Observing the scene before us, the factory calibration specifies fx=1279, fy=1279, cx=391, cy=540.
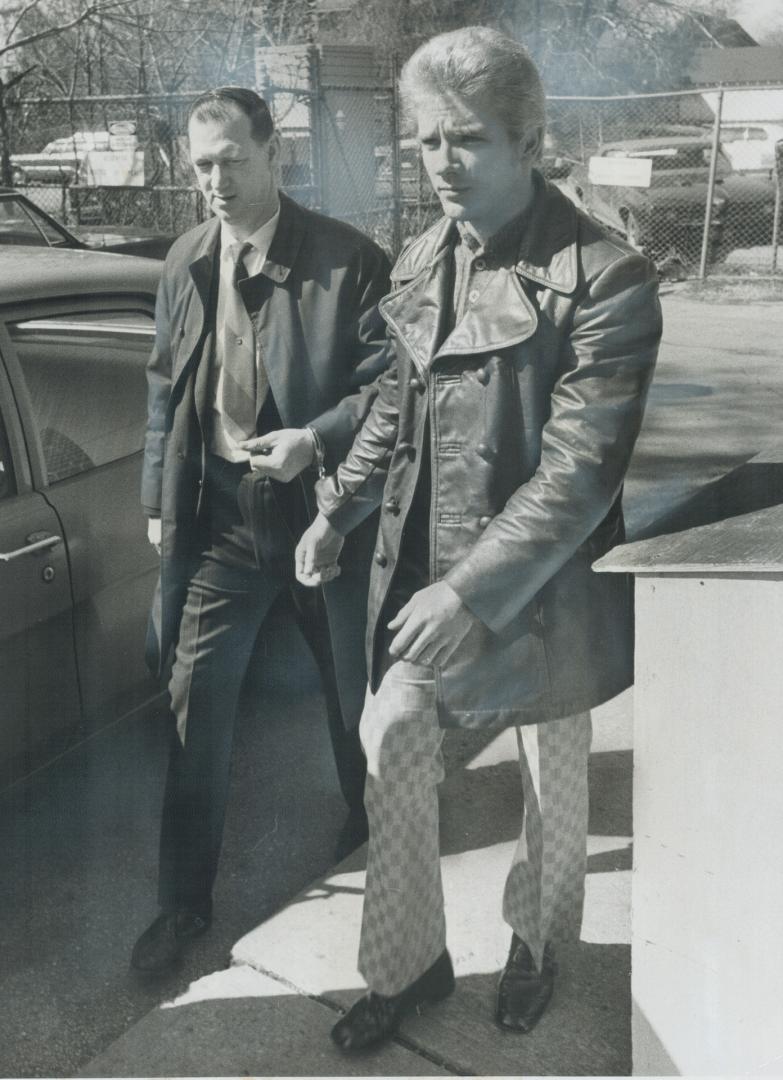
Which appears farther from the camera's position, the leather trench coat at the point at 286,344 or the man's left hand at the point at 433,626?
the leather trench coat at the point at 286,344

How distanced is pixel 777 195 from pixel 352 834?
8.30ft

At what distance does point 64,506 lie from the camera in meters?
2.92

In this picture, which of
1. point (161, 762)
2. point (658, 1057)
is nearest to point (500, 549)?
point (658, 1057)

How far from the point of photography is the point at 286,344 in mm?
2529

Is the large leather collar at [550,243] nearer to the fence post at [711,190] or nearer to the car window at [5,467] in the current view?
the car window at [5,467]

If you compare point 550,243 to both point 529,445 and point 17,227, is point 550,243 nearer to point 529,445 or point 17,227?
point 529,445

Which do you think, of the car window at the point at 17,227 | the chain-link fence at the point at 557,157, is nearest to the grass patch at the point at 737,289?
the chain-link fence at the point at 557,157

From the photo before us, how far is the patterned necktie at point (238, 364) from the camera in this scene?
2549 mm

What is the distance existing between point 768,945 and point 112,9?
321cm

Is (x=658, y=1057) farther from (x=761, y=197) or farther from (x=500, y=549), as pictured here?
(x=761, y=197)

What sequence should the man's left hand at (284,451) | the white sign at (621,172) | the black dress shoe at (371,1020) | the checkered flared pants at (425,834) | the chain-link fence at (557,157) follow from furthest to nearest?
the chain-link fence at (557,157) → the white sign at (621,172) → the man's left hand at (284,451) → the black dress shoe at (371,1020) → the checkered flared pants at (425,834)

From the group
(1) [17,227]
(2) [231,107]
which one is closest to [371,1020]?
(2) [231,107]

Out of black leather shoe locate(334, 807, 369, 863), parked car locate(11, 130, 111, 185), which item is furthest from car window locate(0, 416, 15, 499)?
parked car locate(11, 130, 111, 185)

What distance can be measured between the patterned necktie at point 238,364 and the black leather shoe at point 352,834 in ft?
3.14
